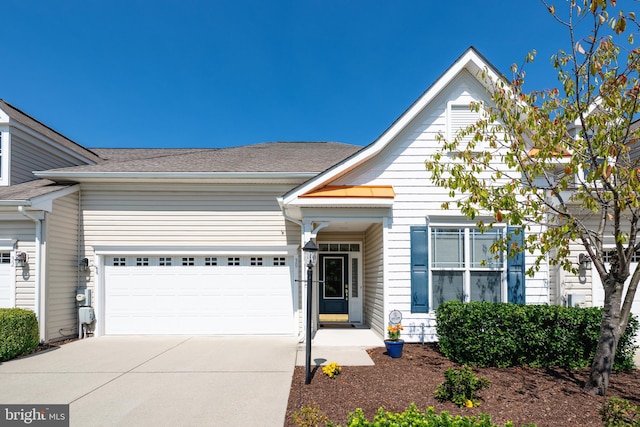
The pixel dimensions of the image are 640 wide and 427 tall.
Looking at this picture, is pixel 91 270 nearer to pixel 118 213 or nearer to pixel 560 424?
pixel 118 213

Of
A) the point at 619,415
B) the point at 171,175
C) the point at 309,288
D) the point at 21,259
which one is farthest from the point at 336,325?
the point at 21,259

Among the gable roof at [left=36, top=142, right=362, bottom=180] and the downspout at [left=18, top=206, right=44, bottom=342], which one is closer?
the downspout at [left=18, top=206, right=44, bottom=342]

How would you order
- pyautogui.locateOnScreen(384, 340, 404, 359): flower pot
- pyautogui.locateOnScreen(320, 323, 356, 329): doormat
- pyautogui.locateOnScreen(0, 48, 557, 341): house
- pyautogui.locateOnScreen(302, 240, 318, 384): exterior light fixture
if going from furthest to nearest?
pyautogui.locateOnScreen(320, 323, 356, 329): doormat → pyautogui.locateOnScreen(0, 48, 557, 341): house → pyautogui.locateOnScreen(384, 340, 404, 359): flower pot → pyautogui.locateOnScreen(302, 240, 318, 384): exterior light fixture

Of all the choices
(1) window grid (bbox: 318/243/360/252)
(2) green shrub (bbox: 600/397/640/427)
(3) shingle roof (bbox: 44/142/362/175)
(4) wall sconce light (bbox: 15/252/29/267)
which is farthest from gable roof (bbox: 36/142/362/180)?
(2) green shrub (bbox: 600/397/640/427)

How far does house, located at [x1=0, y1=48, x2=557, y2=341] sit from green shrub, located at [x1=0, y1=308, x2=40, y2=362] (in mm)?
785

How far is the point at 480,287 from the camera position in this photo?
8766 mm

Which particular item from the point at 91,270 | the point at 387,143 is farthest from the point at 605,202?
the point at 91,270

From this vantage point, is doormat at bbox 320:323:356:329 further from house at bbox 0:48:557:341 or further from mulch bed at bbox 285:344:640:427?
mulch bed at bbox 285:344:640:427

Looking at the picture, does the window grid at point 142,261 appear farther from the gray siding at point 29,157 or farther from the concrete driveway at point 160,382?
the gray siding at point 29,157

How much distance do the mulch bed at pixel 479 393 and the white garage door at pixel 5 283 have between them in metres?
7.45

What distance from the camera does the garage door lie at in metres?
10.4

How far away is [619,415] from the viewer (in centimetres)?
420

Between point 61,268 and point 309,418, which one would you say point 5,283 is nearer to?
point 61,268

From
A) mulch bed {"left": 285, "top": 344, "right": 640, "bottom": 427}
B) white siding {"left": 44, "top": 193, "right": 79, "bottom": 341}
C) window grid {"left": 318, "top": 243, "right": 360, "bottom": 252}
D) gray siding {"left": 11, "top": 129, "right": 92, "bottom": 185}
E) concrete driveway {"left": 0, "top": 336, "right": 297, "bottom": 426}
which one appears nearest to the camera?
mulch bed {"left": 285, "top": 344, "right": 640, "bottom": 427}
